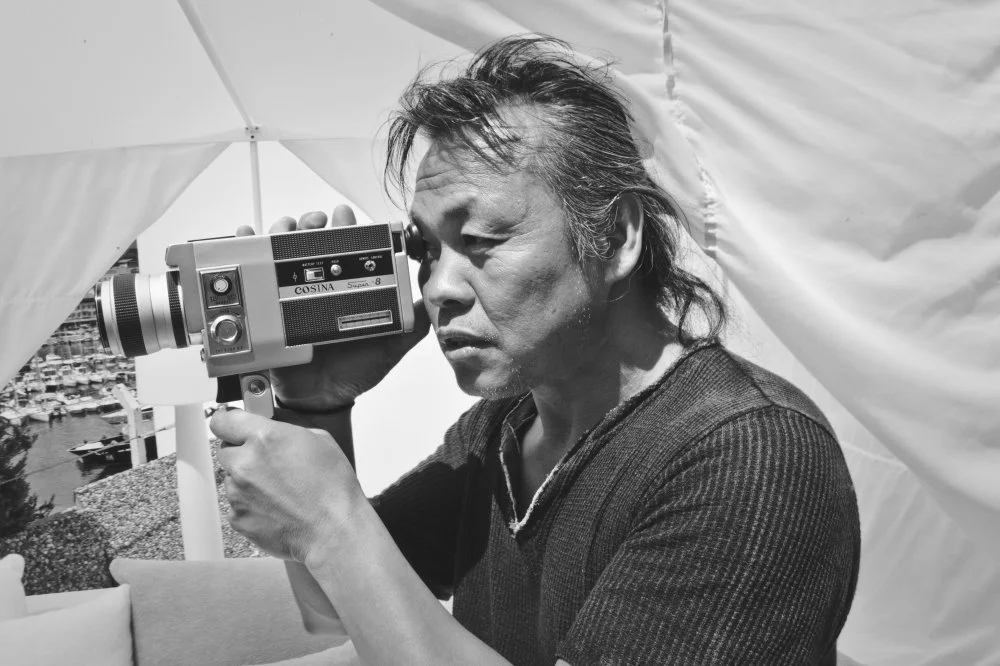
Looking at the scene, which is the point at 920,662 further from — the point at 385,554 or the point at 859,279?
the point at 385,554

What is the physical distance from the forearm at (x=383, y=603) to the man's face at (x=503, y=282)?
0.22 meters

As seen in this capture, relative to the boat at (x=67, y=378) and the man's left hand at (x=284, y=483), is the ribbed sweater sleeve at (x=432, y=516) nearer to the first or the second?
the man's left hand at (x=284, y=483)

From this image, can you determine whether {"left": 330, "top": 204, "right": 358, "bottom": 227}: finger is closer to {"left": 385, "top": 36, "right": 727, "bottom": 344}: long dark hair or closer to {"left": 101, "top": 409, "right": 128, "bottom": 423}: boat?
{"left": 385, "top": 36, "right": 727, "bottom": 344}: long dark hair

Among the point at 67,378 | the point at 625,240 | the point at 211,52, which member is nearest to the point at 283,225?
the point at 625,240

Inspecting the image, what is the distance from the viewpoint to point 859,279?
88cm

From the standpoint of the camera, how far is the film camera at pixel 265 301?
912mm

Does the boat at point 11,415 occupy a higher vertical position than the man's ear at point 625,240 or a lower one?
lower

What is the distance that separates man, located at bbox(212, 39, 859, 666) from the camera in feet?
2.21

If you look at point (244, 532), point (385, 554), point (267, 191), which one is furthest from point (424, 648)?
point (267, 191)

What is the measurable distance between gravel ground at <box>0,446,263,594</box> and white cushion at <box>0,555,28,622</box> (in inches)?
72.8

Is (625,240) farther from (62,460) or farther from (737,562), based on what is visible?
(62,460)

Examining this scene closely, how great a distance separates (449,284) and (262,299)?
0.21 metres

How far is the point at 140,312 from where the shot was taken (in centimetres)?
91

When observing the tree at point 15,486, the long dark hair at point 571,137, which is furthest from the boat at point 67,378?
the long dark hair at point 571,137
